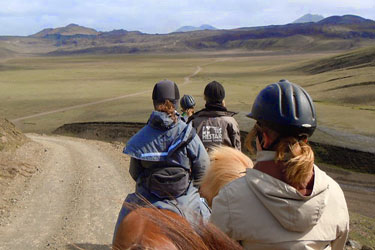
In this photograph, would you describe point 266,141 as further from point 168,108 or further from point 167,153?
point 168,108

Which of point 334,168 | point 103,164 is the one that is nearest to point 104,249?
point 103,164

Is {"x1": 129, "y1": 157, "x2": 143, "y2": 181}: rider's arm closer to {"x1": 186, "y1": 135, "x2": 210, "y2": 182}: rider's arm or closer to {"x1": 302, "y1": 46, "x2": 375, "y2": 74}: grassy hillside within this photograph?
{"x1": 186, "y1": 135, "x2": 210, "y2": 182}: rider's arm

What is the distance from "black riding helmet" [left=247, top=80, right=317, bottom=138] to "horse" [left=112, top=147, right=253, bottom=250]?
17.8 inches

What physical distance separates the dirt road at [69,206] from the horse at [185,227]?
89.4 inches

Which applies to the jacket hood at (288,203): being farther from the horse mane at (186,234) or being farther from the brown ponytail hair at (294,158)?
the horse mane at (186,234)

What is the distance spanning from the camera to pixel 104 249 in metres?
7.02

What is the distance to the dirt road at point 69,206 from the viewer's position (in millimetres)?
7445

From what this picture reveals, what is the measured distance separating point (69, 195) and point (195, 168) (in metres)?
7.12

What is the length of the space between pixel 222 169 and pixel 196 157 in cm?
89

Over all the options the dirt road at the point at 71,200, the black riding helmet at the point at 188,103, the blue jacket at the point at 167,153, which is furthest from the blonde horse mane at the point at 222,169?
the black riding helmet at the point at 188,103

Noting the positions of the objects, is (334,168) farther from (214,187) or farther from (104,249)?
(214,187)

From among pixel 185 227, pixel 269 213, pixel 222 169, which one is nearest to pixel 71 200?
pixel 222 169

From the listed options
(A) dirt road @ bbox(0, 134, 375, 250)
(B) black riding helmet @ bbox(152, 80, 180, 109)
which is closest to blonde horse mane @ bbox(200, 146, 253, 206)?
(B) black riding helmet @ bbox(152, 80, 180, 109)

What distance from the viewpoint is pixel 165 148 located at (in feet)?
11.8
